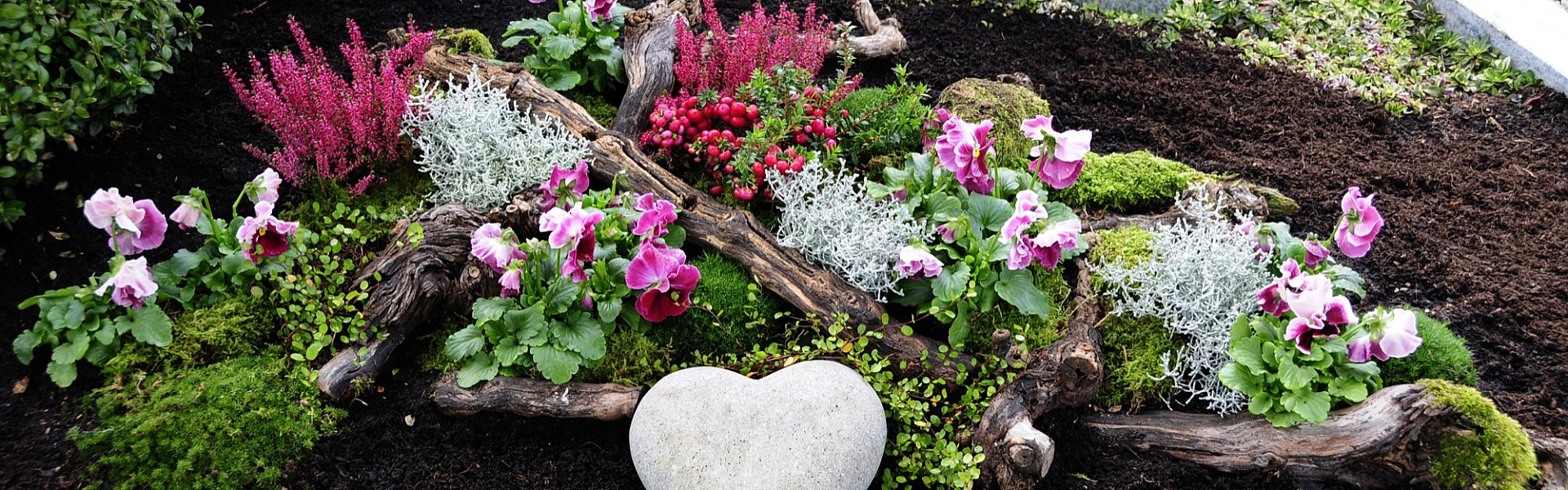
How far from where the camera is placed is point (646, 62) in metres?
4.59

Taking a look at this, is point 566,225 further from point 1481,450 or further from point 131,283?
point 1481,450

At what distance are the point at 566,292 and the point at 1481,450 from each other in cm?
295

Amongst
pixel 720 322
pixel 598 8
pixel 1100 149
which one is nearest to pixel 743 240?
pixel 720 322

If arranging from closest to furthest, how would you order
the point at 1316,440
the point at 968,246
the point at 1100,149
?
the point at 1316,440
the point at 968,246
the point at 1100,149

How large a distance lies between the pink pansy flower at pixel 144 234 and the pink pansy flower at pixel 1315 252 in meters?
3.84

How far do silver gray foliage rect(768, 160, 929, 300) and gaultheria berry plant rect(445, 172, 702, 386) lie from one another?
1.69ft

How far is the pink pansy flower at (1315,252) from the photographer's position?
3.46 m

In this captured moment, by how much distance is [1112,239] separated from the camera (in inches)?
154

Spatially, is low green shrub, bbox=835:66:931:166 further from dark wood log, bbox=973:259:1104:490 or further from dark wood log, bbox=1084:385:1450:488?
dark wood log, bbox=1084:385:1450:488

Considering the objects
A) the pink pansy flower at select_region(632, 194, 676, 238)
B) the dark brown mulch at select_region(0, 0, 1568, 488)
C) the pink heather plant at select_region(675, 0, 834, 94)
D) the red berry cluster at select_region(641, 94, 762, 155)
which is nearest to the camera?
the dark brown mulch at select_region(0, 0, 1568, 488)

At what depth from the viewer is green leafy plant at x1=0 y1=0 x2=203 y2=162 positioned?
3.29 meters

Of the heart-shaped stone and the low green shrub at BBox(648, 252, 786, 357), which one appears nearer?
the heart-shaped stone

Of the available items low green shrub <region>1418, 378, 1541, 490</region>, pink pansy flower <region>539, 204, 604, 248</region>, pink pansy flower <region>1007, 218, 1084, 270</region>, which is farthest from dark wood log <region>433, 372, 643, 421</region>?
low green shrub <region>1418, 378, 1541, 490</region>

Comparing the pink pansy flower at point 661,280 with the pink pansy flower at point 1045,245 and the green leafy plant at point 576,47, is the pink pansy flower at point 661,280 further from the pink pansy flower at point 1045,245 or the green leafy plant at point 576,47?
the green leafy plant at point 576,47
